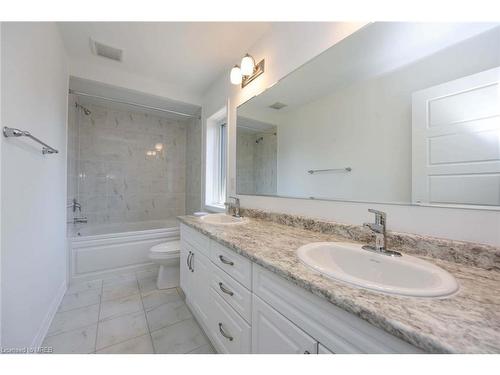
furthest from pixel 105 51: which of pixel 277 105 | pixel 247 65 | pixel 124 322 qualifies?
pixel 124 322

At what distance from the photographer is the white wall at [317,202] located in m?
0.72

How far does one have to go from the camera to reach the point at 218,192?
2.68 metres

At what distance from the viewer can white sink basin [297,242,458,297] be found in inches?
20.5

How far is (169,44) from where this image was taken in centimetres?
183

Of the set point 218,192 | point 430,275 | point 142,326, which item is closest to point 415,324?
point 430,275

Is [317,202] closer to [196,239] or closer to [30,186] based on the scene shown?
[196,239]

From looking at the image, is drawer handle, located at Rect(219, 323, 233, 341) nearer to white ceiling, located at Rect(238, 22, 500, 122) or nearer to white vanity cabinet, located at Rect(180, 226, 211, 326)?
white vanity cabinet, located at Rect(180, 226, 211, 326)

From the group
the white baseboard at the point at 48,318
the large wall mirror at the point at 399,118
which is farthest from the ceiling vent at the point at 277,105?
the white baseboard at the point at 48,318

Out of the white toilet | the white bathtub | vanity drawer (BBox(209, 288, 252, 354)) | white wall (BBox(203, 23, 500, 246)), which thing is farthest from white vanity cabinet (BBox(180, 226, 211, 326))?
the white bathtub

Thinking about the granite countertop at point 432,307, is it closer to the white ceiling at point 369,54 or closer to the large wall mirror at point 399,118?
the large wall mirror at point 399,118

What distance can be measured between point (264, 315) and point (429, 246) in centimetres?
70

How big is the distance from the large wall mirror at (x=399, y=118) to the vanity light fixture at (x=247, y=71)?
433 millimetres

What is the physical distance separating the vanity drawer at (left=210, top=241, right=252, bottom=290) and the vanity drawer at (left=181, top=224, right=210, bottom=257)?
8 centimetres

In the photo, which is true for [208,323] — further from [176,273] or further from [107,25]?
[107,25]
